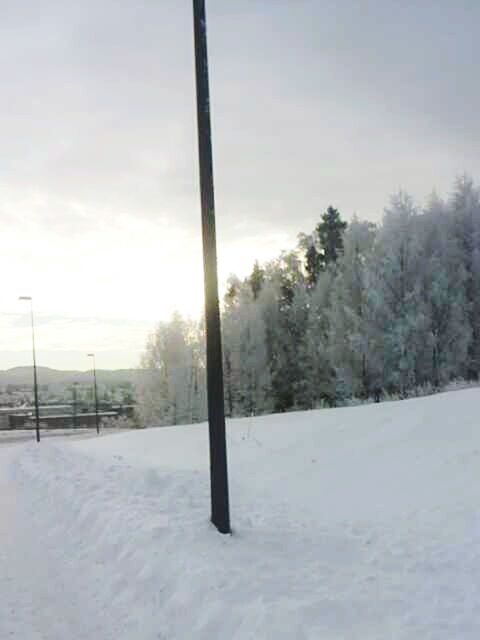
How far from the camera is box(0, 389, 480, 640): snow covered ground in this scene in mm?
4395

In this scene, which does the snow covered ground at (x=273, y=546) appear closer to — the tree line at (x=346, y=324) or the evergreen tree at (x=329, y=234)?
the tree line at (x=346, y=324)

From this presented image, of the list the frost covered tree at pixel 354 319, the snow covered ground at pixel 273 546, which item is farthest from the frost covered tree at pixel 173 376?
the snow covered ground at pixel 273 546

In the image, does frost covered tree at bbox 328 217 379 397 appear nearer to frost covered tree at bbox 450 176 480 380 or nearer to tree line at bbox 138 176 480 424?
tree line at bbox 138 176 480 424

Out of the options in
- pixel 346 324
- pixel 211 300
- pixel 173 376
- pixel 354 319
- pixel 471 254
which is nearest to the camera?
pixel 211 300

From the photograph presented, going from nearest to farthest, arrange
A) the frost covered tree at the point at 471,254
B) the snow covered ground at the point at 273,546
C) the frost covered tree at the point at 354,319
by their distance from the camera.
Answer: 1. the snow covered ground at the point at 273,546
2. the frost covered tree at the point at 471,254
3. the frost covered tree at the point at 354,319

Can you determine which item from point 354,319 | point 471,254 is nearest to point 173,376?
point 354,319

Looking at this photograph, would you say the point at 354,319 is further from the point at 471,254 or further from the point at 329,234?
the point at 329,234

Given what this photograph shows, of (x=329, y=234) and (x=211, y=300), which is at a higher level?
(x=329, y=234)

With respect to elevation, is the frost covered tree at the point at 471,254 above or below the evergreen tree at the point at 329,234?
below

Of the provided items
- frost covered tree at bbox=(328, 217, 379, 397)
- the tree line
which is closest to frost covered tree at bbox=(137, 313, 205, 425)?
the tree line

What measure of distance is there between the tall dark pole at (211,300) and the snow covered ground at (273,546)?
583 mm

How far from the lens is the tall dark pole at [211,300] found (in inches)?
260

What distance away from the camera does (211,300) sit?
6820mm

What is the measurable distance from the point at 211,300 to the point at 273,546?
3.10 m
